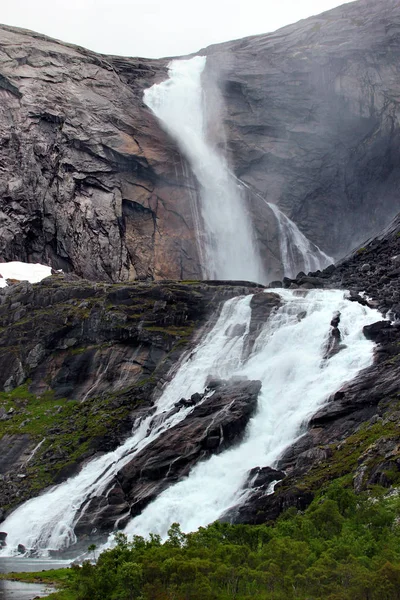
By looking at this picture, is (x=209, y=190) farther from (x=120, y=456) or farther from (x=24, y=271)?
(x=120, y=456)

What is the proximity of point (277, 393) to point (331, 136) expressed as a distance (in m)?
63.0

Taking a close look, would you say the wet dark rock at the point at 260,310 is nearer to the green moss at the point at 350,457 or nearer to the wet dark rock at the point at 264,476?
the wet dark rock at the point at 264,476

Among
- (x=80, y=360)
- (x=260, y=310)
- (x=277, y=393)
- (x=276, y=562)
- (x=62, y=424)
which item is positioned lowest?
(x=276, y=562)

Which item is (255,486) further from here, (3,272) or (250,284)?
(3,272)

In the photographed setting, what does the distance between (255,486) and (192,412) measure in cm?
1113

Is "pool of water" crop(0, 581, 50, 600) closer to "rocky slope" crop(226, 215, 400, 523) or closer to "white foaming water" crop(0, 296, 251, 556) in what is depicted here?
"rocky slope" crop(226, 215, 400, 523)

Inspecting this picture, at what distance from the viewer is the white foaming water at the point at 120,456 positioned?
44594 mm

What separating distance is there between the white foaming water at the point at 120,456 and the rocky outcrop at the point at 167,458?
1.52 metres

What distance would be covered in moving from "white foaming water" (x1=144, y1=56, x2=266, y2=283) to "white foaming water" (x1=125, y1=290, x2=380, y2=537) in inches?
1271

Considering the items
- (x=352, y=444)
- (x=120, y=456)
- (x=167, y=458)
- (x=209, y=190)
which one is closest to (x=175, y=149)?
(x=209, y=190)

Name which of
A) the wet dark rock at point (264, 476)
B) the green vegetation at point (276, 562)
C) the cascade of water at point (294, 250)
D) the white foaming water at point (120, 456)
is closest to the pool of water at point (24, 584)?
the green vegetation at point (276, 562)

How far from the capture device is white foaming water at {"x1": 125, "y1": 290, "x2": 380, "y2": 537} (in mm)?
40500

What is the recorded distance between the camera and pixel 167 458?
1773 inches

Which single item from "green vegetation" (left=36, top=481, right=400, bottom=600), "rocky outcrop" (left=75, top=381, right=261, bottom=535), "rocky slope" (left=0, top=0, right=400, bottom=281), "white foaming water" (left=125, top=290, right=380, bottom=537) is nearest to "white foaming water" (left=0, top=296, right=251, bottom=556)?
"rocky outcrop" (left=75, top=381, right=261, bottom=535)
